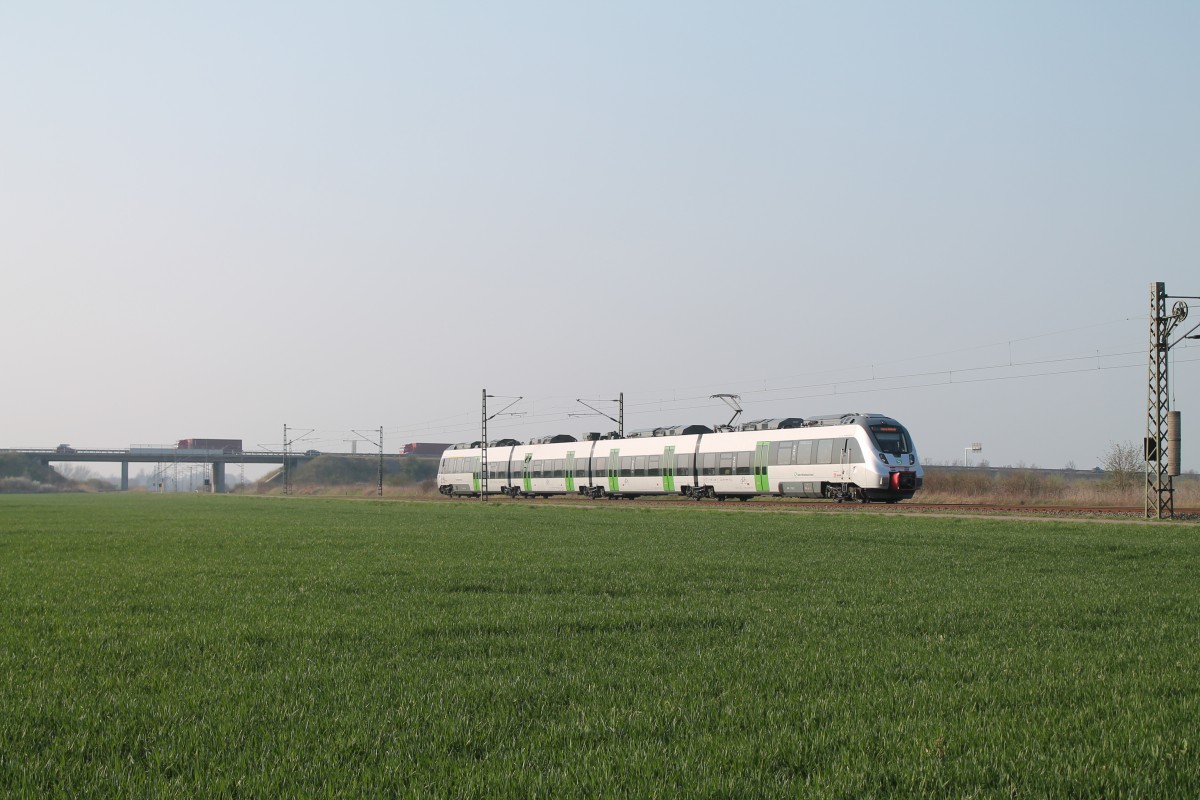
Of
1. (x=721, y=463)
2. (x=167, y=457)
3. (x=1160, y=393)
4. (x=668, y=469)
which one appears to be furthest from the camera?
(x=167, y=457)

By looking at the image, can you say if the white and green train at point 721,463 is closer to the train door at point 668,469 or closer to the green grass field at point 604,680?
the train door at point 668,469

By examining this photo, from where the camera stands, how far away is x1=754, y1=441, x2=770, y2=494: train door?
47688 millimetres

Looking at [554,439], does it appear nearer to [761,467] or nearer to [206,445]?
[761,467]

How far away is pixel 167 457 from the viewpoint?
145 m

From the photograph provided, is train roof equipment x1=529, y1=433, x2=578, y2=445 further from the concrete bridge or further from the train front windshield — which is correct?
the concrete bridge

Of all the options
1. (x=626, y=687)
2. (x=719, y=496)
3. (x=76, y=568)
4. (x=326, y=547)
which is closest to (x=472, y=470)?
(x=719, y=496)

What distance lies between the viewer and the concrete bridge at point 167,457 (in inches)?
5856

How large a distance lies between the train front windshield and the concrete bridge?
383 ft

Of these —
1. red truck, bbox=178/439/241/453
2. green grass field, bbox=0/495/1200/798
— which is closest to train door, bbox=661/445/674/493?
green grass field, bbox=0/495/1200/798

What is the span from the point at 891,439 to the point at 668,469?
14.7m

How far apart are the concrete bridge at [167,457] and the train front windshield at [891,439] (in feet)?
383

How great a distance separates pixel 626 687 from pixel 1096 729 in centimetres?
304

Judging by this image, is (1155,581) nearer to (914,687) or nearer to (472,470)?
(914,687)

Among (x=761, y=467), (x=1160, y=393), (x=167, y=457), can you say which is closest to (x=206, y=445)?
(x=167, y=457)
